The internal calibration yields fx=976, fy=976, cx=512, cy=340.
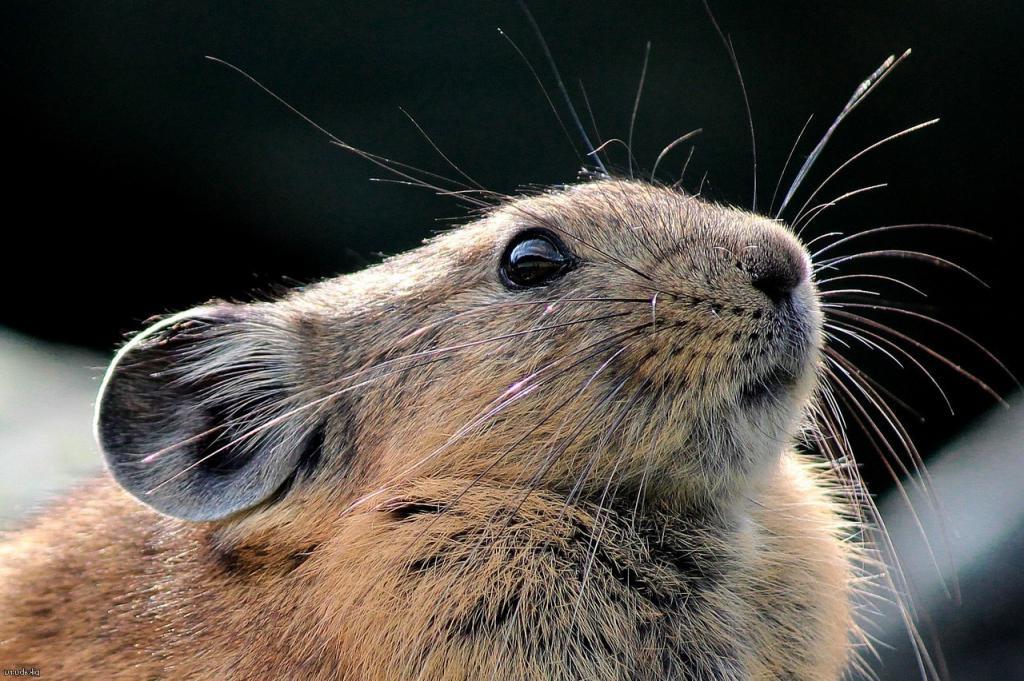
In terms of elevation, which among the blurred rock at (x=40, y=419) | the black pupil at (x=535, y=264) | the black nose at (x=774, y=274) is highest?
the black nose at (x=774, y=274)

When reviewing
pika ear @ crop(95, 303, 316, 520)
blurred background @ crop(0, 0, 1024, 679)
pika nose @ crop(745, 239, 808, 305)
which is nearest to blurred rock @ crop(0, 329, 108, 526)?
blurred background @ crop(0, 0, 1024, 679)

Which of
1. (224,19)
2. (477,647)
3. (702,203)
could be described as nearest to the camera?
(477,647)

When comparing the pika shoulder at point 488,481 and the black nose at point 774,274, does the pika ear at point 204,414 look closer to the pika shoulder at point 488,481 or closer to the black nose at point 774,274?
the pika shoulder at point 488,481

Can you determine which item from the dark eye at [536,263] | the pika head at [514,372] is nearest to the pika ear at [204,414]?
the pika head at [514,372]

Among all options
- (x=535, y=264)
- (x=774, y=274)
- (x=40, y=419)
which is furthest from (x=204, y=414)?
(x=40, y=419)

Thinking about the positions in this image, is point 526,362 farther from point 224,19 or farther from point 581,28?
point 224,19

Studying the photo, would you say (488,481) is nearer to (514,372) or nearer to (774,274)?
(514,372)

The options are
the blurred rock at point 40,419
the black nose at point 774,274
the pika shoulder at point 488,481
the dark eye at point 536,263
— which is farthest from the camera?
the blurred rock at point 40,419

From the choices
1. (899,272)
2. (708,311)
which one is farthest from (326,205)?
(708,311)

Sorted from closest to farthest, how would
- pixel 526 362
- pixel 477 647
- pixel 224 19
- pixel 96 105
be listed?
pixel 477 647 < pixel 526 362 < pixel 224 19 < pixel 96 105
